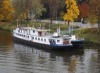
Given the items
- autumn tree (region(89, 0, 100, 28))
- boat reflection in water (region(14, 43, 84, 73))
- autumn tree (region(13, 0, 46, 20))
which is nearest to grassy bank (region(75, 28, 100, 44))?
autumn tree (region(89, 0, 100, 28))

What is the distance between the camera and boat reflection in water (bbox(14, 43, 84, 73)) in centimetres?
5488

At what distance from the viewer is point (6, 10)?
392 ft

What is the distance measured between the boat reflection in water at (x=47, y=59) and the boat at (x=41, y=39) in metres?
1.69

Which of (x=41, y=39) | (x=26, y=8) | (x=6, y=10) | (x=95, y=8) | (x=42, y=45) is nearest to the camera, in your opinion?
(x=42, y=45)

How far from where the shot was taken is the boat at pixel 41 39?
72.8 m

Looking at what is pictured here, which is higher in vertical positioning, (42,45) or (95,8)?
(95,8)

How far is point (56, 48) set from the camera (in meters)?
72.6

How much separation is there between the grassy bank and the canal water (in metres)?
2.68

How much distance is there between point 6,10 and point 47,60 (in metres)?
60.5

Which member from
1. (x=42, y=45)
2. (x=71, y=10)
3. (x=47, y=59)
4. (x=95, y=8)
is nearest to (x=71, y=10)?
(x=71, y=10)

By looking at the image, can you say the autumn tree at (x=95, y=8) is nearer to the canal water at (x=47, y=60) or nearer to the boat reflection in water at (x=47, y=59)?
the canal water at (x=47, y=60)

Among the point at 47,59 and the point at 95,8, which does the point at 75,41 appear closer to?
the point at 47,59

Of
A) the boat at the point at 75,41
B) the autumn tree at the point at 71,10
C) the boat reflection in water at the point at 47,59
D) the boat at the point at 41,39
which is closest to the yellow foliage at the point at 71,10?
the autumn tree at the point at 71,10

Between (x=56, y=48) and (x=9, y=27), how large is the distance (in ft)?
132
